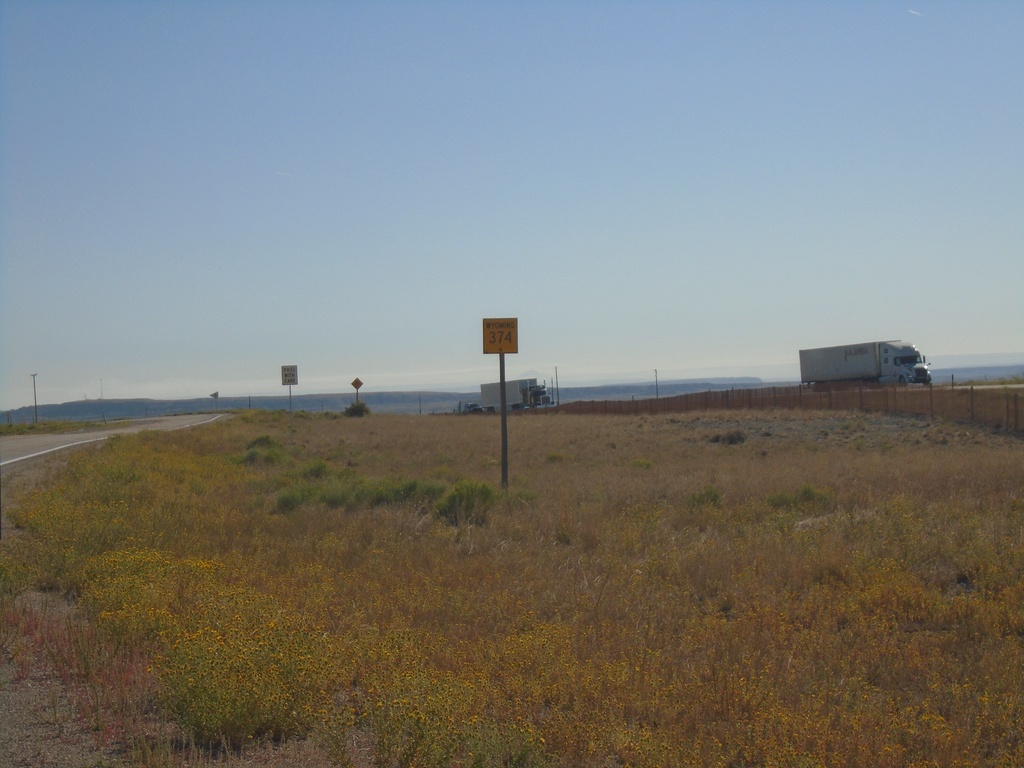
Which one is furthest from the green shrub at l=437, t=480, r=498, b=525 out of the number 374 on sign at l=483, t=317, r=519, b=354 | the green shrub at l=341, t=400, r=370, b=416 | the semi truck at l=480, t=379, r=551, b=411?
the semi truck at l=480, t=379, r=551, b=411

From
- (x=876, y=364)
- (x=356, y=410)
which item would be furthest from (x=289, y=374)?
(x=876, y=364)

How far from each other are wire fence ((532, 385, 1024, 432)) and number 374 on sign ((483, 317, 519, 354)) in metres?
24.1

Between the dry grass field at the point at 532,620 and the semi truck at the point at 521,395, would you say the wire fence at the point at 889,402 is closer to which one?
the dry grass field at the point at 532,620

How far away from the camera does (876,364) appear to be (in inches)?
2803

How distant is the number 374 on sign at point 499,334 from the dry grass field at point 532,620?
350 centimetres

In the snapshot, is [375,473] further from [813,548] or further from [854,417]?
[854,417]

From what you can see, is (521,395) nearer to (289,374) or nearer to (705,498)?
(289,374)

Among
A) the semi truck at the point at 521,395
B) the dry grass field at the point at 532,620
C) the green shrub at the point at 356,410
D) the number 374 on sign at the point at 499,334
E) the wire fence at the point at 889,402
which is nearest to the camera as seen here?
the dry grass field at the point at 532,620

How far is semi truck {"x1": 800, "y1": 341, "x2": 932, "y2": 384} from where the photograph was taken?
69.6m

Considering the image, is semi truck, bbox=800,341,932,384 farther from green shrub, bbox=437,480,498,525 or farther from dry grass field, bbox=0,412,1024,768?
green shrub, bbox=437,480,498,525

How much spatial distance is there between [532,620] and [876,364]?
6838 cm

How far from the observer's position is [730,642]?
8.52 m

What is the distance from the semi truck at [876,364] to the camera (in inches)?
2739

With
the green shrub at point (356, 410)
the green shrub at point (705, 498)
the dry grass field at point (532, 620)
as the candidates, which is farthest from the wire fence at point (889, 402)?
the green shrub at point (356, 410)
